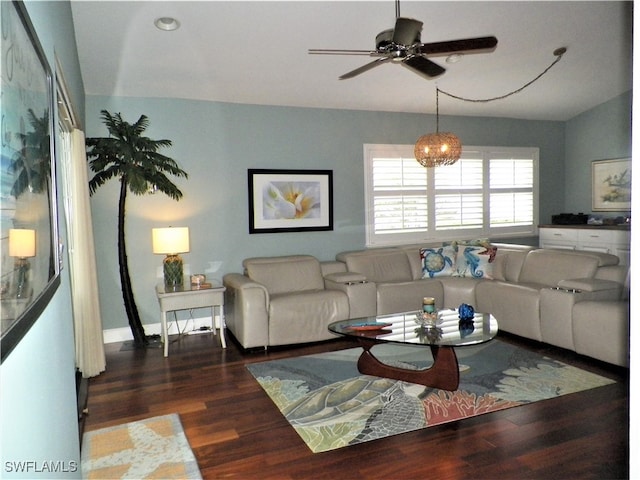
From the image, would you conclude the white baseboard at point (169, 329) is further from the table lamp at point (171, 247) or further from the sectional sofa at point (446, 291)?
the table lamp at point (171, 247)

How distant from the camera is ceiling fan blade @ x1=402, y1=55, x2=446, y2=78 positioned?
10.3ft

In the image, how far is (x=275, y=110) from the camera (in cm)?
553

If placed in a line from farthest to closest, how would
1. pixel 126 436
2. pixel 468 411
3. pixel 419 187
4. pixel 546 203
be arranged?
pixel 546 203, pixel 419 187, pixel 468 411, pixel 126 436

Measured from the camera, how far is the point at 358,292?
4.91 meters

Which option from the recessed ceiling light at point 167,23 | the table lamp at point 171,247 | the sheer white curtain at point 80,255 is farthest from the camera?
the table lamp at point 171,247

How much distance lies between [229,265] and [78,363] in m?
2.01

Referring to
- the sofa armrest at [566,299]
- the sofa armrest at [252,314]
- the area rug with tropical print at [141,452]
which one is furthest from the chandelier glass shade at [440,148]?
the area rug with tropical print at [141,452]

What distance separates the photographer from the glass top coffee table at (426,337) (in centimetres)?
331

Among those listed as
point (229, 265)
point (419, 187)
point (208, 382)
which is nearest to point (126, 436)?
point (208, 382)

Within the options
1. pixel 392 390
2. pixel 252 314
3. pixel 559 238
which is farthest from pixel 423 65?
pixel 559 238

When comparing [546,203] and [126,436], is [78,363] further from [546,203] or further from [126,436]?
[546,203]

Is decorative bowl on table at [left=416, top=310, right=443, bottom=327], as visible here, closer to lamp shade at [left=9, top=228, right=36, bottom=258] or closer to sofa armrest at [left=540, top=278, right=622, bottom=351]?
sofa armrest at [left=540, top=278, right=622, bottom=351]

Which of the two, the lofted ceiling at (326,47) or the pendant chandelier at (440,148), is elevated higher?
the lofted ceiling at (326,47)

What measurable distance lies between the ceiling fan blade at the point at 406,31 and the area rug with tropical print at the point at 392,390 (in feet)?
7.49
